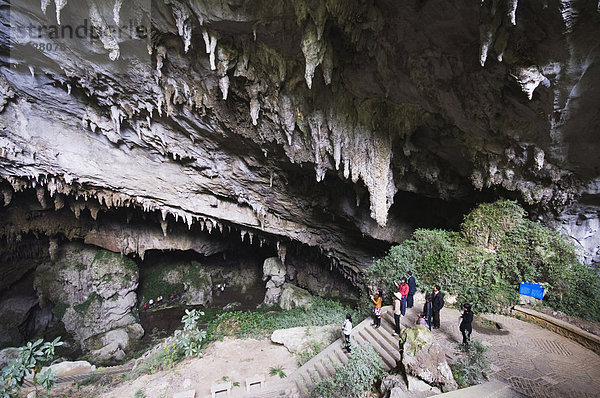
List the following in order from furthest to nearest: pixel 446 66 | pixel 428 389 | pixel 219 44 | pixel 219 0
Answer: pixel 219 44
pixel 446 66
pixel 219 0
pixel 428 389

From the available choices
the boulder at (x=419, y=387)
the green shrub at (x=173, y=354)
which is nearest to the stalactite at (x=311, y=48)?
the boulder at (x=419, y=387)

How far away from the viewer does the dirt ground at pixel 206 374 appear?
755 cm

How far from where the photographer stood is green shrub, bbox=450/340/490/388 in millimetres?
5277

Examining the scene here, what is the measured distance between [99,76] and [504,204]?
1362 centimetres

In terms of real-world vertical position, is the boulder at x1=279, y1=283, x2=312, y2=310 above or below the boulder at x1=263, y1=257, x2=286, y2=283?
below

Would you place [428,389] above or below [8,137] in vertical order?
below

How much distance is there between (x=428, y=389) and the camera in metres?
5.20

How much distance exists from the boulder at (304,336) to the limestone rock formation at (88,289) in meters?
11.6

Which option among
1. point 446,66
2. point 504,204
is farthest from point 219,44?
point 504,204

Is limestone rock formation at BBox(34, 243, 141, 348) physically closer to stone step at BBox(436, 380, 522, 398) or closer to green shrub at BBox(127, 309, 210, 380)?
green shrub at BBox(127, 309, 210, 380)

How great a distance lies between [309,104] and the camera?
330 inches

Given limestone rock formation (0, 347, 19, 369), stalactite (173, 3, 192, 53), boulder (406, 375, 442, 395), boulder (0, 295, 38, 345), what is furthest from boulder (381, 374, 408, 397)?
boulder (0, 295, 38, 345)

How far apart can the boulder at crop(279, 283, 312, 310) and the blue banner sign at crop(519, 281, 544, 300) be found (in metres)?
9.58

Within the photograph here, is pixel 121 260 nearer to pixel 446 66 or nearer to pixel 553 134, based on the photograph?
pixel 446 66
